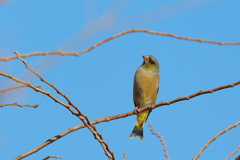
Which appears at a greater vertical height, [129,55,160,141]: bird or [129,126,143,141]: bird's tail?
[129,55,160,141]: bird

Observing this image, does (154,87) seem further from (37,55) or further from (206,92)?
(37,55)

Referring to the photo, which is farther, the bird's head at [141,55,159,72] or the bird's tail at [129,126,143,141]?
the bird's head at [141,55,159,72]

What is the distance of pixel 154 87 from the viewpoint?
6.50 metres

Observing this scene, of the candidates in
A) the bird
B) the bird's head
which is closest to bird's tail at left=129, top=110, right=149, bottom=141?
the bird

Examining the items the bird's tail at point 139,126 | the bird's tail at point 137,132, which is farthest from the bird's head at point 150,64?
the bird's tail at point 137,132

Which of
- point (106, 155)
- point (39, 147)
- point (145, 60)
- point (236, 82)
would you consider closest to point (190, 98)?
point (236, 82)

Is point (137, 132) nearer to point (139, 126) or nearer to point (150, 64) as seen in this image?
point (139, 126)

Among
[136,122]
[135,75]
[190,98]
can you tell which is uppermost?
[135,75]

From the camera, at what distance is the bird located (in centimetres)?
630

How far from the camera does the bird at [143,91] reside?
6297 millimetres

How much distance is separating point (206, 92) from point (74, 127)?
92cm

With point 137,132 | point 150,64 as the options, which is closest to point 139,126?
point 137,132

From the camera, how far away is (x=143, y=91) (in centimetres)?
638

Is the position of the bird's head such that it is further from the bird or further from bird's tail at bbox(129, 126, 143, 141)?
bird's tail at bbox(129, 126, 143, 141)
